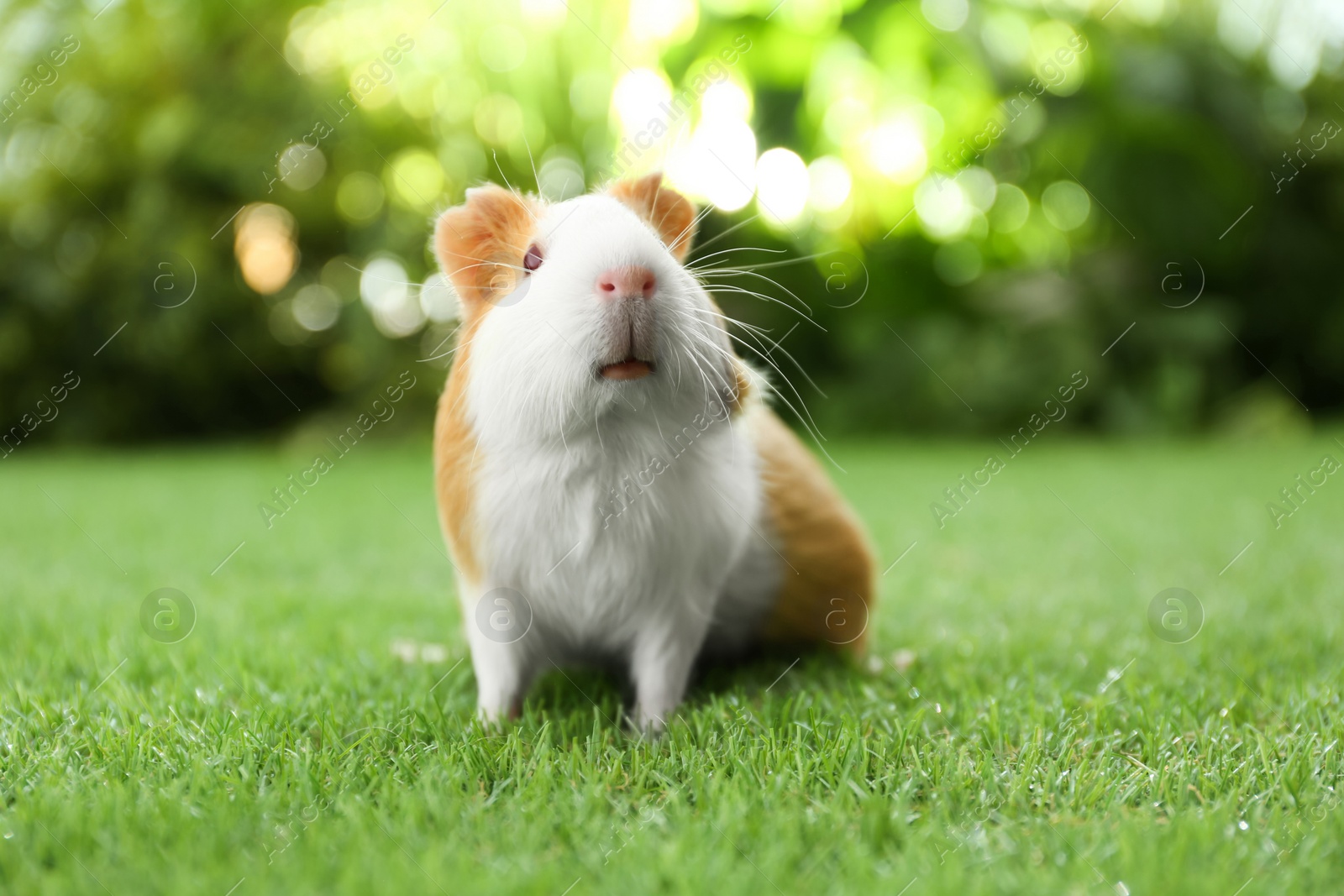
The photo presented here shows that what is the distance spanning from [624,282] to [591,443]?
33 cm

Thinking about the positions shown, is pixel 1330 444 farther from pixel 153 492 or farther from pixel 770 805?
pixel 153 492

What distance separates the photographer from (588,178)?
834 cm

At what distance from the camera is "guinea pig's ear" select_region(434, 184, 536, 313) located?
75.9 inches

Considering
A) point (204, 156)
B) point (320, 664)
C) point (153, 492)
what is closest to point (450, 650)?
point (320, 664)

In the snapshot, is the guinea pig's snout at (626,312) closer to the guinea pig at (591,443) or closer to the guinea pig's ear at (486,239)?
the guinea pig at (591,443)

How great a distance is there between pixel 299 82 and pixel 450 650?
8219 mm
